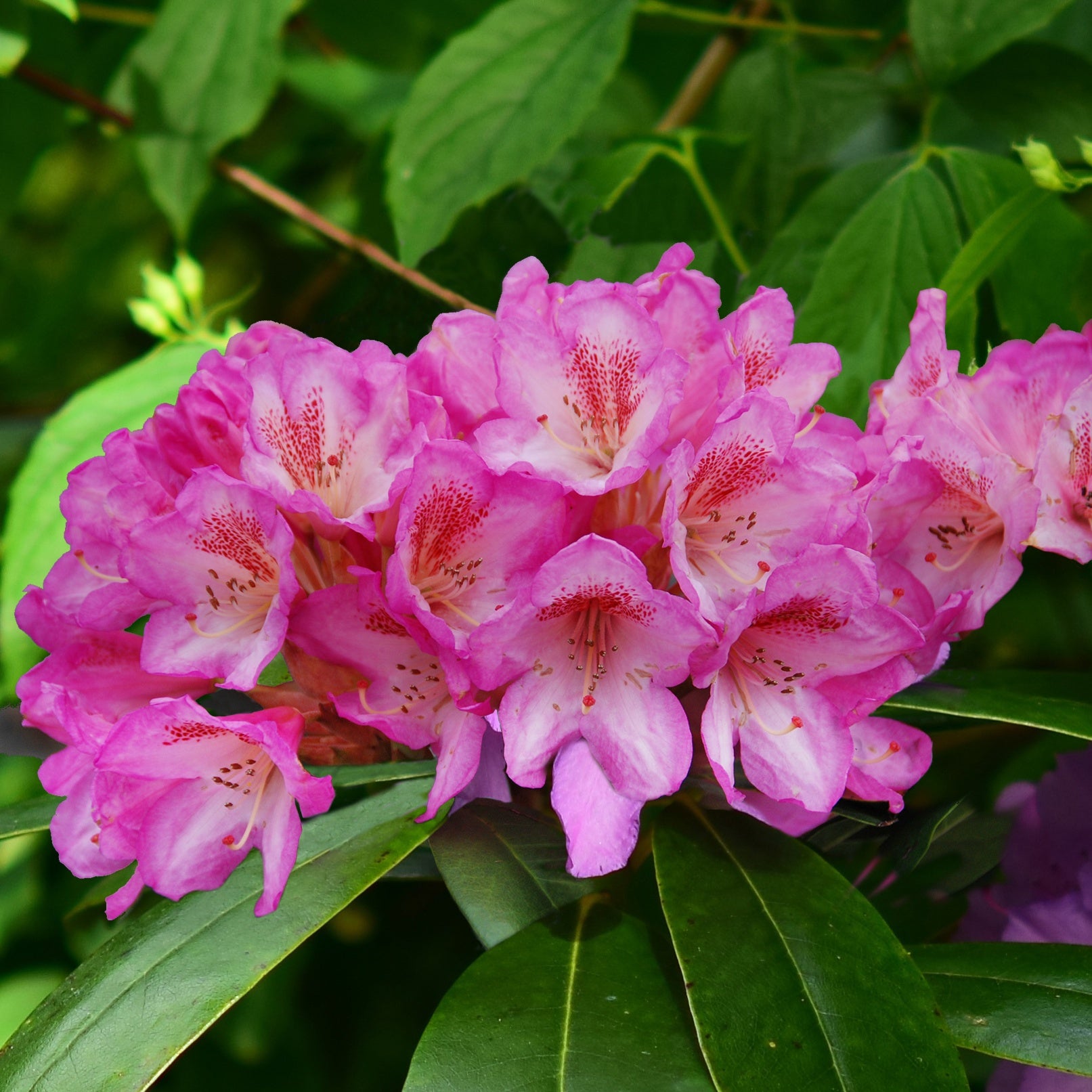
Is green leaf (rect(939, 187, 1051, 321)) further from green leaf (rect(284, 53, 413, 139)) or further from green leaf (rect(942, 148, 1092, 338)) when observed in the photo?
green leaf (rect(284, 53, 413, 139))

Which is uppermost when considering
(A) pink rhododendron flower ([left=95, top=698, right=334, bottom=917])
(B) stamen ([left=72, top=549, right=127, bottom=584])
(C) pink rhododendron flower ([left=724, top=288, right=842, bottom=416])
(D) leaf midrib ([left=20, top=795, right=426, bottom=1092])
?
(C) pink rhododendron flower ([left=724, top=288, right=842, bottom=416])

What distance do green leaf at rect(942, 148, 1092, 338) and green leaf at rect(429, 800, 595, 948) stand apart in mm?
510

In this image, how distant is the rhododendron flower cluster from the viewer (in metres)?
0.54

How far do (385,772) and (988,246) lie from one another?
486 millimetres

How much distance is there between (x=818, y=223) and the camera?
90 centimetres

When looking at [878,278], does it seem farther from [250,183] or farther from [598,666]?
[250,183]

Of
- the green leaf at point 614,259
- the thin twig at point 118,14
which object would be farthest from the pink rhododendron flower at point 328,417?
the thin twig at point 118,14

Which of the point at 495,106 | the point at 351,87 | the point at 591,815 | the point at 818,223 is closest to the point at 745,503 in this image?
the point at 591,815

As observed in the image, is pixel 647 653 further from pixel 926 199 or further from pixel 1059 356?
pixel 926 199

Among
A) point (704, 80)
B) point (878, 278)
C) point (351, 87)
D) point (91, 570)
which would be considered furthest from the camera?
point (351, 87)

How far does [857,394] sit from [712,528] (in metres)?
0.23

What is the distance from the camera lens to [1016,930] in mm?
720

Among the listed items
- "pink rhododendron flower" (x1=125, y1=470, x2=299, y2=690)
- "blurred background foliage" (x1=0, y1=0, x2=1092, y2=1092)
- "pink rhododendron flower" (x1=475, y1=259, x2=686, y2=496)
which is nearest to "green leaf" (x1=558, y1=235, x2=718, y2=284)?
"blurred background foliage" (x1=0, y1=0, x2=1092, y2=1092)

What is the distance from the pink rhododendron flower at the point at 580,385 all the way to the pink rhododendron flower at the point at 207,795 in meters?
0.17
